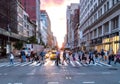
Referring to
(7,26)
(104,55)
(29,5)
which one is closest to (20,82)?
(104,55)

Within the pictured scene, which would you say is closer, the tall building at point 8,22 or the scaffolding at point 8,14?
the tall building at point 8,22

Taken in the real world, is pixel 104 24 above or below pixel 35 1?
below

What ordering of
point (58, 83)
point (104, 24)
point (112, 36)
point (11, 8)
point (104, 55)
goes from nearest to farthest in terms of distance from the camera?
1. point (58, 83)
2. point (104, 55)
3. point (112, 36)
4. point (104, 24)
5. point (11, 8)

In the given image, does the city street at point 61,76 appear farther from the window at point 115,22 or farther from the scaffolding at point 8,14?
the scaffolding at point 8,14

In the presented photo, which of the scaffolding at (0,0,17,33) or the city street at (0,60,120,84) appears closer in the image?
the city street at (0,60,120,84)

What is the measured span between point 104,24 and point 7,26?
2693 cm

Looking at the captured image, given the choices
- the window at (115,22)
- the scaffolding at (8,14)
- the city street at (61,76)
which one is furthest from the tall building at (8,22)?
the city street at (61,76)

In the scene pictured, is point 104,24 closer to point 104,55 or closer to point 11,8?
point 104,55

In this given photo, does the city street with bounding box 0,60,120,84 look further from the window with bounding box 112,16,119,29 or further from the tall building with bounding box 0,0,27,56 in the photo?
the tall building with bounding box 0,0,27,56

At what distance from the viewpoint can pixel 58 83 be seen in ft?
51.5

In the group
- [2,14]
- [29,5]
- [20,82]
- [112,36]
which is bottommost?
[20,82]

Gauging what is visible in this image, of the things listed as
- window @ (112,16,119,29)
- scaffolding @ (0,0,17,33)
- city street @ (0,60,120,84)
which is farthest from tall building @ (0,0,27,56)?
city street @ (0,60,120,84)

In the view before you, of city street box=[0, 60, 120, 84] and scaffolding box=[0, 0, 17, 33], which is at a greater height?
scaffolding box=[0, 0, 17, 33]

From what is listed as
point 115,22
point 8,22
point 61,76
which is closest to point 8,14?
point 8,22
